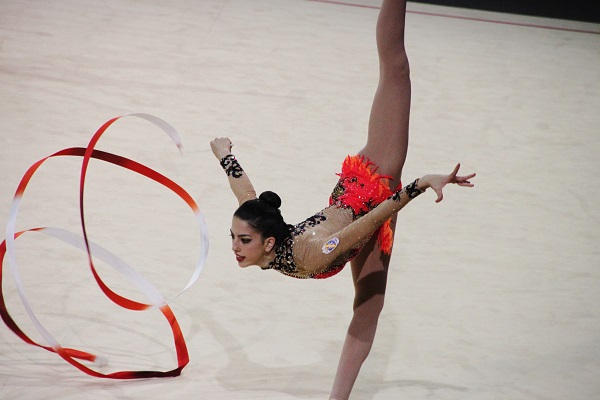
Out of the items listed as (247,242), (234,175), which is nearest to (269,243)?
(247,242)

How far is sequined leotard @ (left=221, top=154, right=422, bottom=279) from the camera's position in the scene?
115 inches

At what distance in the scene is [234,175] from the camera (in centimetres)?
334

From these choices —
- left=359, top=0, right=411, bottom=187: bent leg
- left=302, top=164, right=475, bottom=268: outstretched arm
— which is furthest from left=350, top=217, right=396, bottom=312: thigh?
left=302, top=164, right=475, bottom=268: outstretched arm

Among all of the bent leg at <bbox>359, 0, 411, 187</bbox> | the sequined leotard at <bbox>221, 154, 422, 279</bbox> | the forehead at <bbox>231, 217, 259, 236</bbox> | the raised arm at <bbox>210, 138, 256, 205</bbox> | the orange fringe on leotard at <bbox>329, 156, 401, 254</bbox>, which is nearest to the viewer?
the sequined leotard at <bbox>221, 154, 422, 279</bbox>

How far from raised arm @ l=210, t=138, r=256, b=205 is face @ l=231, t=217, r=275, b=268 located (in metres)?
0.19

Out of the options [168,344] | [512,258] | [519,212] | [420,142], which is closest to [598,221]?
[519,212]

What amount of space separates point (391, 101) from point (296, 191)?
1.63 m

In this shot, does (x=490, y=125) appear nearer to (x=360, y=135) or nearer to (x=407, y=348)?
(x=360, y=135)

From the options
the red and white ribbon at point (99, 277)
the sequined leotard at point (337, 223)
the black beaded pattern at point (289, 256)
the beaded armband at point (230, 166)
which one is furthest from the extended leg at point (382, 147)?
the red and white ribbon at point (99, 277)

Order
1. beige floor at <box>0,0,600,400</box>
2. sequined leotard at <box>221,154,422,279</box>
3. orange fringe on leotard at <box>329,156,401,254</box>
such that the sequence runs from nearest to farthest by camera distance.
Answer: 1. sequined leotard at <box>221,154,422,279</box>
2. orange fringe on leotard at <box>329,156,401,254</box>
3. beige floor at <box>0,0,600,400</box>

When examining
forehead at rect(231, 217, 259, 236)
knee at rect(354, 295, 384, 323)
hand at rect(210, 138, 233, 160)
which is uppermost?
hand at rect(210, 138, 233, 160)

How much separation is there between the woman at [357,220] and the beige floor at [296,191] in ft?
1.52

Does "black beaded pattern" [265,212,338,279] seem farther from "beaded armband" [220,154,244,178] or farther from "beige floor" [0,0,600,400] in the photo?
"beige floor" [0,0,600,400]

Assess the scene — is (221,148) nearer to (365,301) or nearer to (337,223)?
(337,223)
